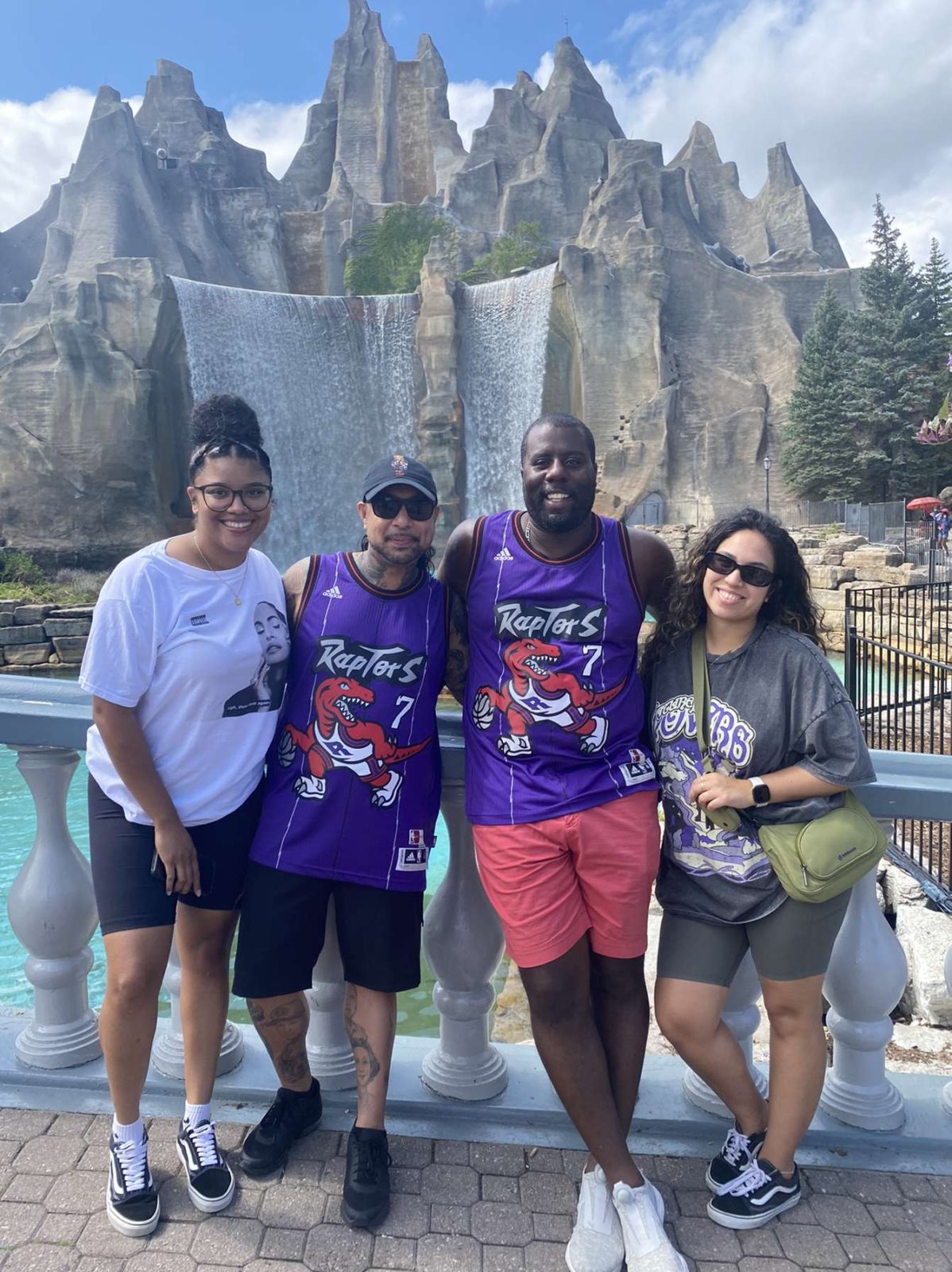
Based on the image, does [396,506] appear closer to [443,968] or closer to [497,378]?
[443,968]

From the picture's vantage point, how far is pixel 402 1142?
209 cm

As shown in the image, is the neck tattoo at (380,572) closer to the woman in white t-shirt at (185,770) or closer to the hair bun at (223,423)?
the woman in white t-shirt at (185,770)

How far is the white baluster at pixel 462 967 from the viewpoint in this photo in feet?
7.23

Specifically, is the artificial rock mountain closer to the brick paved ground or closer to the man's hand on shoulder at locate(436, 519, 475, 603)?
the man's hand on shoulder at locate(436, 519, 475, 603)

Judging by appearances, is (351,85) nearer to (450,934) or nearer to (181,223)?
(181,223)

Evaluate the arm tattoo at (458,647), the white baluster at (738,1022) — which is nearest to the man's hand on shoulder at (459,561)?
the arm tattoo at (458,647)

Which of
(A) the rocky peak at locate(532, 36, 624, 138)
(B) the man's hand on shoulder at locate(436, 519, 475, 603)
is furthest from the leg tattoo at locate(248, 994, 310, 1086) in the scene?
(A) the rocky peak at locate(532, 36, 624, 138)

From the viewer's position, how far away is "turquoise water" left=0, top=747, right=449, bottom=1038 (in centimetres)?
550

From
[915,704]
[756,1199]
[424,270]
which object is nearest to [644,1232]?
[756,1199]

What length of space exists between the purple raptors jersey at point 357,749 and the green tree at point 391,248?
3879cm

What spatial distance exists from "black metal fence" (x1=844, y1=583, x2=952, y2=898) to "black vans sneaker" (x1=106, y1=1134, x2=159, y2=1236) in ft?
7.26

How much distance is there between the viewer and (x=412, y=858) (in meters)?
2.04

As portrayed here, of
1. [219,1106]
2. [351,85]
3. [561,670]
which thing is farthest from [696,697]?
[351,85]

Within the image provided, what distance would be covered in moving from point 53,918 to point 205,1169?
77 centimetres
